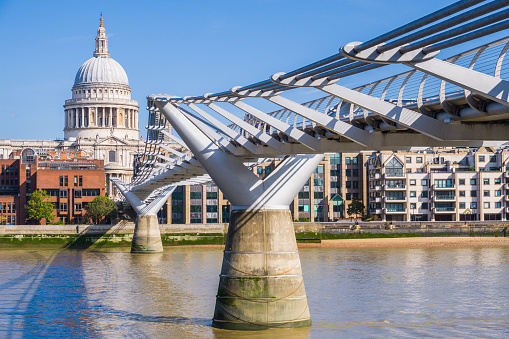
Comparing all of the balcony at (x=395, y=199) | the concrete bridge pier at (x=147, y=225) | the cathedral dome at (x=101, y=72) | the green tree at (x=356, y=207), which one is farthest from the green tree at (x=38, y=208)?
the cathedral dome at (x=101, y=72)

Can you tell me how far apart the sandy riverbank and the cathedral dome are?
95208mm

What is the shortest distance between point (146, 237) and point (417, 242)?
23755 mm

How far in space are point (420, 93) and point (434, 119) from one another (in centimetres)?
65

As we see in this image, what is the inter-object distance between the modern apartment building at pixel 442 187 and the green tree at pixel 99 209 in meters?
29.8

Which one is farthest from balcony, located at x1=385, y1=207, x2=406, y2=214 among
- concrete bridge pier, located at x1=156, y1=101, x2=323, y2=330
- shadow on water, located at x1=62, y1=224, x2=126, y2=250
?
concrete bridge pier, located at x1=156, y1=101, x2=323, y2=330

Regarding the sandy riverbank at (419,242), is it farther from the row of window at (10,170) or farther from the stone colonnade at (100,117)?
the stone colonnade at (100,117)

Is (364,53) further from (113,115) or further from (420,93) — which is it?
(113,115)

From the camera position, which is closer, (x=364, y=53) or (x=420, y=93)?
(x=364, y=53)

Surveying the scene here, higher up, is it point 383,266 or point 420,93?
point 420,93

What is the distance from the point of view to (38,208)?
89812 mm

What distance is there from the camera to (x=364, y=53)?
11000mm

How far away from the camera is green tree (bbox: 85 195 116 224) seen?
302 feet

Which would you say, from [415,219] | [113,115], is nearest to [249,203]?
[415,219]

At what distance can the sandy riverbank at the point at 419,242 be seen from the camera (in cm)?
7062
